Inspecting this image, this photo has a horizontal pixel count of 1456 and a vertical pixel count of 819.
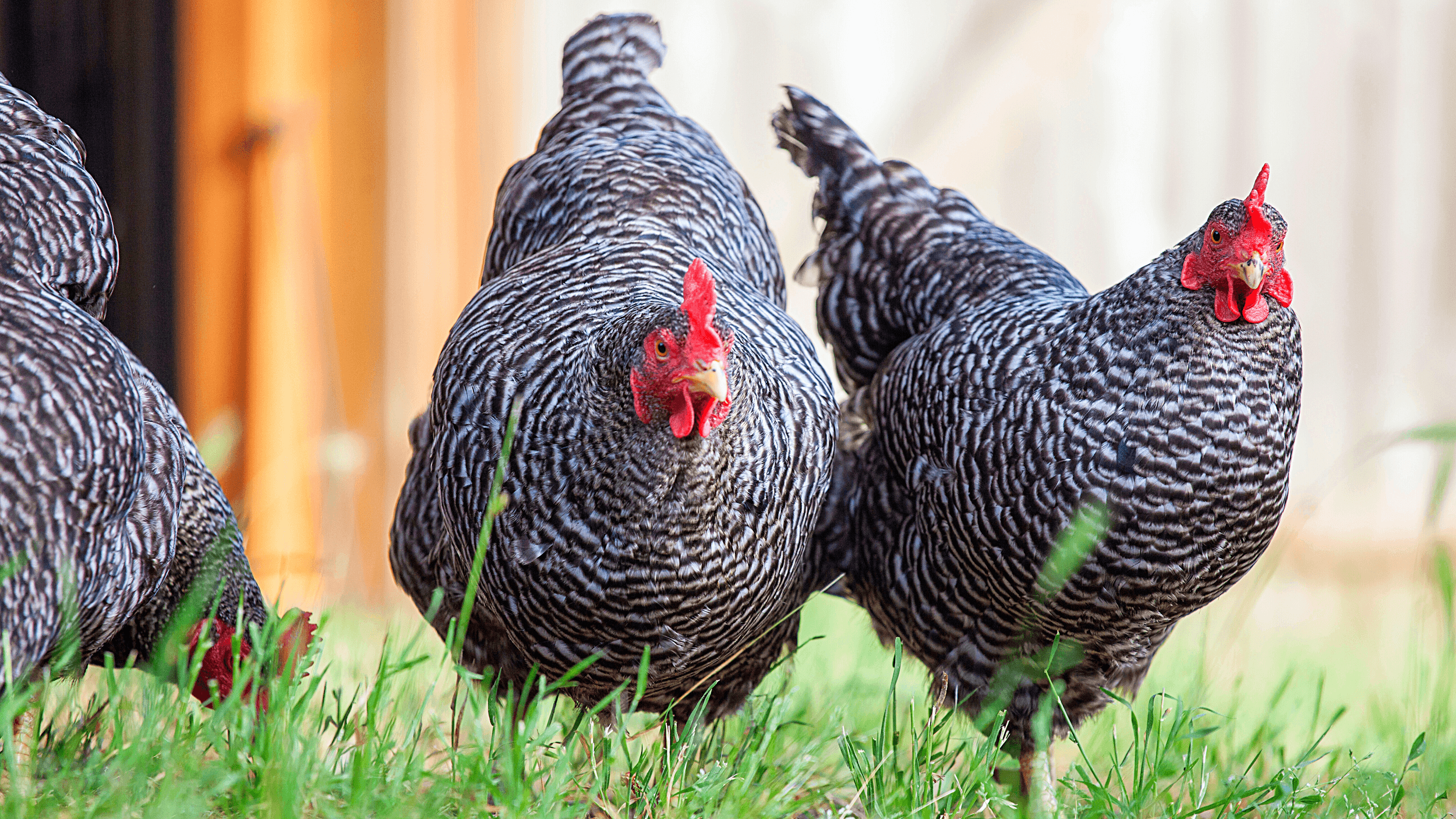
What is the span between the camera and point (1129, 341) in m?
2.41

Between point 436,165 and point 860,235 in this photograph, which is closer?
point 860,235

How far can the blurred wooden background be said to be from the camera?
454cm

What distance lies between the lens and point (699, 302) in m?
2.04

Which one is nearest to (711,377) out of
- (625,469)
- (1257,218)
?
(625,469)

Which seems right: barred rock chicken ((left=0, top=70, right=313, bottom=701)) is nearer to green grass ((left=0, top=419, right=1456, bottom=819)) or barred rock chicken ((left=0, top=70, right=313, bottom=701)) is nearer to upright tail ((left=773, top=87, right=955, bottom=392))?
green grass ((left=0, top=419, right=1456, bottom=819))

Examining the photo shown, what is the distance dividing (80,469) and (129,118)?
10.3ft

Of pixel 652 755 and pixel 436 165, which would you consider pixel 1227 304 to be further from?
pixel 436 165

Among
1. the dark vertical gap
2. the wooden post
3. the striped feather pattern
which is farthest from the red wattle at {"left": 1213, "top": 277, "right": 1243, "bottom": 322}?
the dark vertical gap

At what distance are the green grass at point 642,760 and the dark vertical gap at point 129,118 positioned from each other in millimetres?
1666

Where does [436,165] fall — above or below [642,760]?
above

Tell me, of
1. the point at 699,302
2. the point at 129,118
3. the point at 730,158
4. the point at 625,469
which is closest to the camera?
the point at 699,302

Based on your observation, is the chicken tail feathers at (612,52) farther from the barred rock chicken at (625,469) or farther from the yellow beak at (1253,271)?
the yellow beak at (1253,271)

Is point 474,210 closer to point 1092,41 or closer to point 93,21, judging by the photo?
point 93,21

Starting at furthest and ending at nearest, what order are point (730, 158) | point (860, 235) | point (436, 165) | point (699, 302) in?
point (730, 158), point (436, 165), point (860, 235), point (699, 302)
